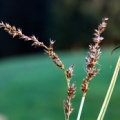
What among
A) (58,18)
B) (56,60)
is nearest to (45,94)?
(56,60)

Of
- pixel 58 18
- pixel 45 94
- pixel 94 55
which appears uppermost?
pixel 58 18

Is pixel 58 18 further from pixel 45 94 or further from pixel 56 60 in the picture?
pixel 56 60

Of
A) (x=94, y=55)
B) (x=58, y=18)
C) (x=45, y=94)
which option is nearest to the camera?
(x=94, y=55)

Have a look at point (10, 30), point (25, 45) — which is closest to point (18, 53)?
point (25, 45)

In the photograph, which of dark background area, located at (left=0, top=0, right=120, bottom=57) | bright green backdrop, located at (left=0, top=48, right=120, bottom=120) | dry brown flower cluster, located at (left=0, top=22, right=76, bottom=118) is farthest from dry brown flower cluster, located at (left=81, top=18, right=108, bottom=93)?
dark background area, located at (left=0, top=0, right=120, bottom=57)

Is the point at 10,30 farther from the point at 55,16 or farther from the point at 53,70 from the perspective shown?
the point at 55,16

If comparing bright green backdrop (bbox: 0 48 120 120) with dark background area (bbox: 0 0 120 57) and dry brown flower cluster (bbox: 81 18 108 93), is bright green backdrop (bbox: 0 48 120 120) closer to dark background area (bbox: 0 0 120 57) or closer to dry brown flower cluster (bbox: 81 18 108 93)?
dry brown flower cluster (bbox: 81 18 108 93)

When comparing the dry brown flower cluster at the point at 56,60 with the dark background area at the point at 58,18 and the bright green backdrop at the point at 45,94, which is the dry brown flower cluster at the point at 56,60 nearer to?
the bright green backdrop at the point at 45,94
